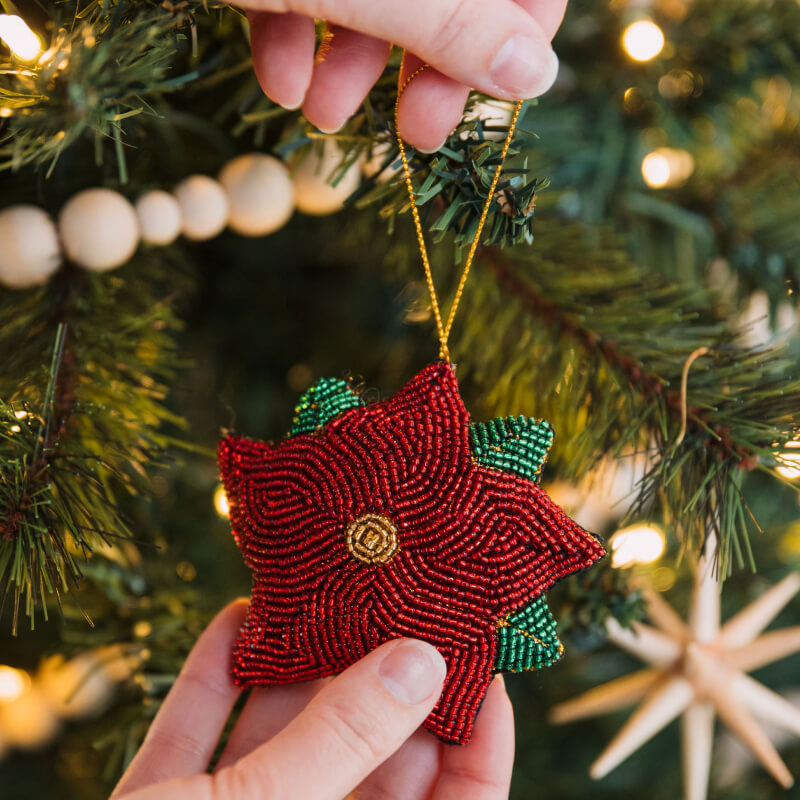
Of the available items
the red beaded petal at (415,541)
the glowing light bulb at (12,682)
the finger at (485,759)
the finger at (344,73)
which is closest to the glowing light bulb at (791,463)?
the red beaded petal at (415,541)

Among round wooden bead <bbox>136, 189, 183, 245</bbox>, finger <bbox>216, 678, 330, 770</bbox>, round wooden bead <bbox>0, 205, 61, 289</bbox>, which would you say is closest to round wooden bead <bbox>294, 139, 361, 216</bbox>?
round wooden bead <bbox>136, 189, 183, 245</bbox>

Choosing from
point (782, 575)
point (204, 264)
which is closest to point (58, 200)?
point (204, 264)

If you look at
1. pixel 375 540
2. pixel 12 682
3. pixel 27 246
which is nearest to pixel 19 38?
pixel 27 246

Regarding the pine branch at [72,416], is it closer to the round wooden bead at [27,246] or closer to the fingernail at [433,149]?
the round wooden bead at [27,246]

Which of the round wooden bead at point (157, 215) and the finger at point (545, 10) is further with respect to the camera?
the round wooden bead at point (157, 215)

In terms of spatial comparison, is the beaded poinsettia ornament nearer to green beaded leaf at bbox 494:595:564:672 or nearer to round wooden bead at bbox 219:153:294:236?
green beaded leaf at bbox 494:595:564:672

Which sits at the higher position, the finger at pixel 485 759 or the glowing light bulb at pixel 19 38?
the glowing light bulb at pixel 19 38

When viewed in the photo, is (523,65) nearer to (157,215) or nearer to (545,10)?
(545,10)
